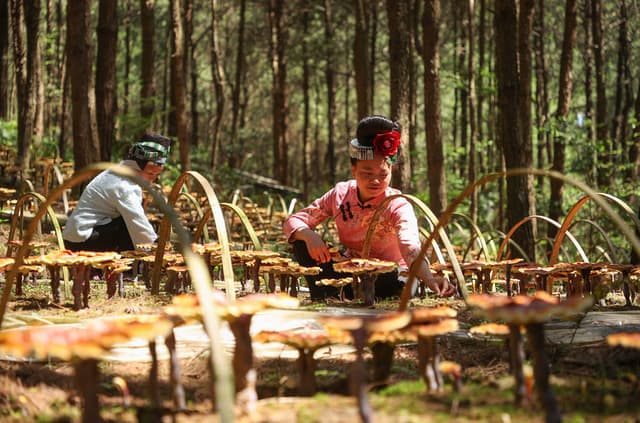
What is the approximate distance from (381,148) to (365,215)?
0.62m

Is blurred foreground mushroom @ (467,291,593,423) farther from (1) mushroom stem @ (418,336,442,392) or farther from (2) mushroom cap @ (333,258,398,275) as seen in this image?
(2) mushroom cap @ (333,258,398,275)

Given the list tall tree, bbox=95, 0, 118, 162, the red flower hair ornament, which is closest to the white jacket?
the red flower hair ornament

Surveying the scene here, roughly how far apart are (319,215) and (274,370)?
8.25 ft

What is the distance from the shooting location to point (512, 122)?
7.57 metres

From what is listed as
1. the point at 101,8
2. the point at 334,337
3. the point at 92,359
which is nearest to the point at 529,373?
the point at 334,337

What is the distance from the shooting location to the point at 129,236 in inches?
243

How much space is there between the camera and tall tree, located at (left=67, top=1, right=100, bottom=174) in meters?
9.14

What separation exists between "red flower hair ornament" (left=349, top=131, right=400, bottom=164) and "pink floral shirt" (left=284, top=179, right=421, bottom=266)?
0.35m

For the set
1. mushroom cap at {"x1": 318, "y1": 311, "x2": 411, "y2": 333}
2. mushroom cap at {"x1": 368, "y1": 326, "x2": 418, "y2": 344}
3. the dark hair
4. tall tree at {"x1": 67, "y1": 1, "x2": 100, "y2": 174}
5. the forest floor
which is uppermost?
tall tree at {"x1": 67, "y1": 1, "x2": 100, "y2": 174}

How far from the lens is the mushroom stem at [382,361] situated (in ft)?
7.72

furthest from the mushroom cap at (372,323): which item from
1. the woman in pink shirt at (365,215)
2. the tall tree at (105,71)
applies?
the tall tree at (105,71)

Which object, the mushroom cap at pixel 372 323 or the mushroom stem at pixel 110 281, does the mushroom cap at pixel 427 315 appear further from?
the mushroom stem at pixel 110 281

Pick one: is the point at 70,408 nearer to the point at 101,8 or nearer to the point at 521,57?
the point at 521,57

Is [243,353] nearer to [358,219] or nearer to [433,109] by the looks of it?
[358,219]
